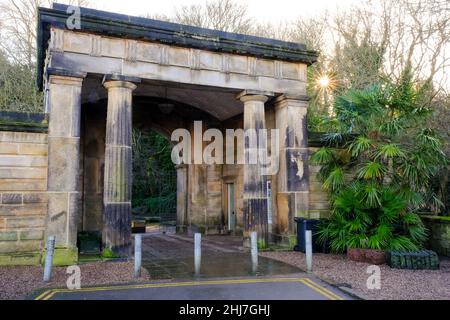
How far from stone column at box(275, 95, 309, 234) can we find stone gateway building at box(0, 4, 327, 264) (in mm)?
32

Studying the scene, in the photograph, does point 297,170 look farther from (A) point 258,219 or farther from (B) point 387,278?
(B) point 387,278

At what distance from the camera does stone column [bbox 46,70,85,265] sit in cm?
888

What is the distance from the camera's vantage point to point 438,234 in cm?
1086

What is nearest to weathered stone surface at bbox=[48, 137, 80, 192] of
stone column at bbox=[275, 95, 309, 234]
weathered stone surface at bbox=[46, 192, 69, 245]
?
weathered stone surface at bbox=[46, 192, 69, 245]

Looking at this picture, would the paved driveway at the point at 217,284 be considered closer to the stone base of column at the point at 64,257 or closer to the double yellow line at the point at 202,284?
the double yellow line at the point at 202,284

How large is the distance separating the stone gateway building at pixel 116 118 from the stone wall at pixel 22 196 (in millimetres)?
22

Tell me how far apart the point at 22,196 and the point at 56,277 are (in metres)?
2.59

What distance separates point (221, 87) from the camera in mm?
11180

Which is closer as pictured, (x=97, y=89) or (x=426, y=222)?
(x=426, y=222)

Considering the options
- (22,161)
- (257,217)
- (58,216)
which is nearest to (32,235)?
(58,216)

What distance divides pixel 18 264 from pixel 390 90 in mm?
10575
